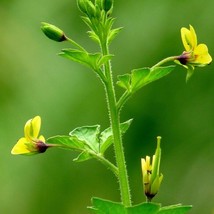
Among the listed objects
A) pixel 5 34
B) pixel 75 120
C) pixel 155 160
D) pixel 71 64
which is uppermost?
pixel 5 34

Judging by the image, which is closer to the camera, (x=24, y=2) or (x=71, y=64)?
(x=71, y=64)

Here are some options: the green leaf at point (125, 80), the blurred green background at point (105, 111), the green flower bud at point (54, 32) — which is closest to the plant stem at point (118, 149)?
the green leaf at point (125, 80)

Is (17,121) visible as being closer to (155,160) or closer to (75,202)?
(75,202)

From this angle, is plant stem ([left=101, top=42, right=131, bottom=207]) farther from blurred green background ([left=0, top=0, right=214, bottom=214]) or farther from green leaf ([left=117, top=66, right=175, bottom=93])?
blurred green background ([left=0, top=0, right=214, bottom=214])

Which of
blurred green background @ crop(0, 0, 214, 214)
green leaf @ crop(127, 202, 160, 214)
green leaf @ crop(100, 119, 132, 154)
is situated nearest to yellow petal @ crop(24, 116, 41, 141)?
green leaf @ crop(100, 119, 132, 154)

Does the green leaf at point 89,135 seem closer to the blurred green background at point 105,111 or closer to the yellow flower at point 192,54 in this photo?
the yellow flower at point 192,54

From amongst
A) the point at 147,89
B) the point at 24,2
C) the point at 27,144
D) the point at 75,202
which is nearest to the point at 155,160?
the point at 27,144
